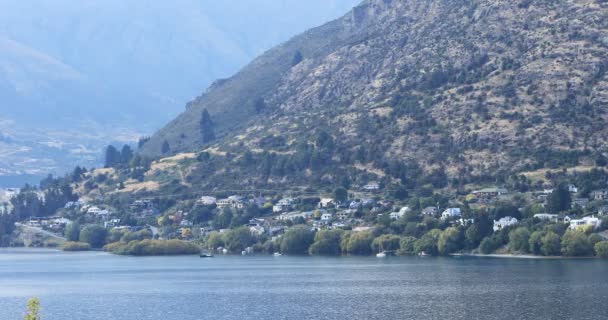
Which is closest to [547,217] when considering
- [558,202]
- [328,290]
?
[558,202]

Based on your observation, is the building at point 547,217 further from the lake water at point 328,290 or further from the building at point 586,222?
the lake water at point 328,290

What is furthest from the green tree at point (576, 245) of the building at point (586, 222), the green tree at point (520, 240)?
the green tree at point (520, 240)

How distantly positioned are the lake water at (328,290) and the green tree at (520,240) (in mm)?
5802

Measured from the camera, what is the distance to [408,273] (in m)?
164

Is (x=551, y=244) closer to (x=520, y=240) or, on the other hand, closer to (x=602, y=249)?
(x=520, y=240)

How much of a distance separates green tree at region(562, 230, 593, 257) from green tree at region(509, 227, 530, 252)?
7259mm

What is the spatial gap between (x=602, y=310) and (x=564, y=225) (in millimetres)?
73015

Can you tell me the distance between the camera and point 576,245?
176000 mm

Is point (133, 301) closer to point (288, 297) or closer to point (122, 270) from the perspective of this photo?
point (288, 297)

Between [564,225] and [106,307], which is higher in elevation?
[564,225]

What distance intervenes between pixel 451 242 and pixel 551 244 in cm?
2106

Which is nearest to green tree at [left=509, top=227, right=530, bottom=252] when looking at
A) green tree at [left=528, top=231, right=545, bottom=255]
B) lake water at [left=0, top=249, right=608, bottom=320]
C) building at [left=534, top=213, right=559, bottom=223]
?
green tree at [left=528, top=231, right=545, bottom=255]

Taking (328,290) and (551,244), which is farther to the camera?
(551,244)

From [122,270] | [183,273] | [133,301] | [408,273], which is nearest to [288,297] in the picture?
[133,301]
